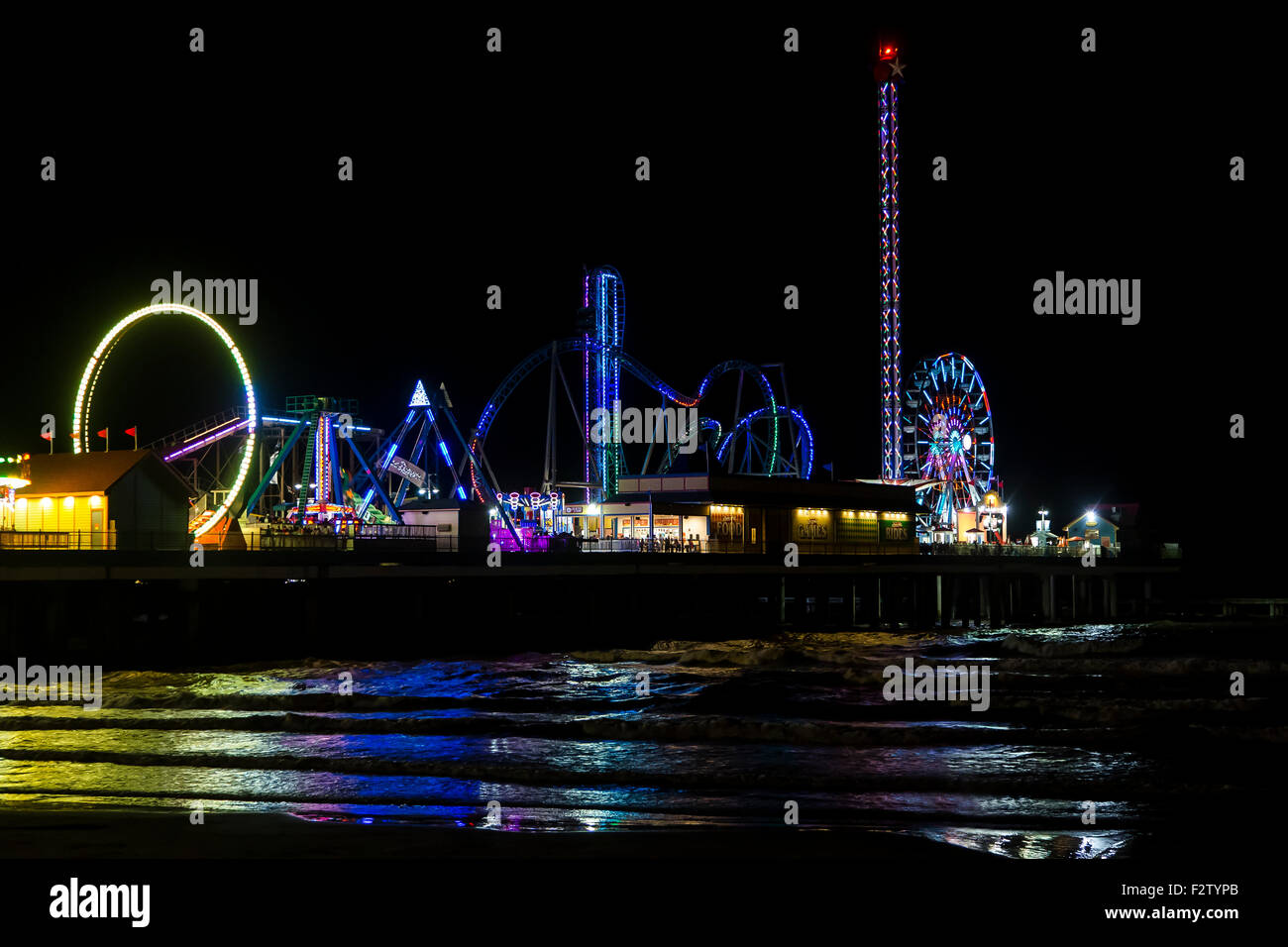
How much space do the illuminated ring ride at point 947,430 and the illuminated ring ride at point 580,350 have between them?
37.4ft

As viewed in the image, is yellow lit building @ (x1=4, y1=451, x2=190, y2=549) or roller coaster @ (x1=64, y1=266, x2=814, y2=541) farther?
roller coaster @ (x1=64, y1=266, x2=814, y2=541)

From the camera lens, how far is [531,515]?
234 ft

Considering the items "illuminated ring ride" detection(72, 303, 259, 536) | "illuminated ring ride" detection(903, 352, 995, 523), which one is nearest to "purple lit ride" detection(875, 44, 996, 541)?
"illuminated ring ride" detection(903, 352, 995, 523)

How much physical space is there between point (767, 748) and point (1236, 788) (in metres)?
7.42

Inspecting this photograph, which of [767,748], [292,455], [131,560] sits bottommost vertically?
[767,748]

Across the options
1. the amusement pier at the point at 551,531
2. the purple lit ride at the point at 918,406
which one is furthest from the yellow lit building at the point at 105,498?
the purple lit ride at the point at 918,406

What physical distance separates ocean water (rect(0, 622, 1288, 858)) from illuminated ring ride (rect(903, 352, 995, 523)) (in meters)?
47.7

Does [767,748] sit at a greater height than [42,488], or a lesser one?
lesser

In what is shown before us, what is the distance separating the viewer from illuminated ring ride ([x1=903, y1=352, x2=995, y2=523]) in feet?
270

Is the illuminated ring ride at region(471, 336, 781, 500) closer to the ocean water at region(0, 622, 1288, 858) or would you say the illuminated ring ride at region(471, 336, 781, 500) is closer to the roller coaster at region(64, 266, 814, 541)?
the roller coaster at region(64, 266, 814, 541)
